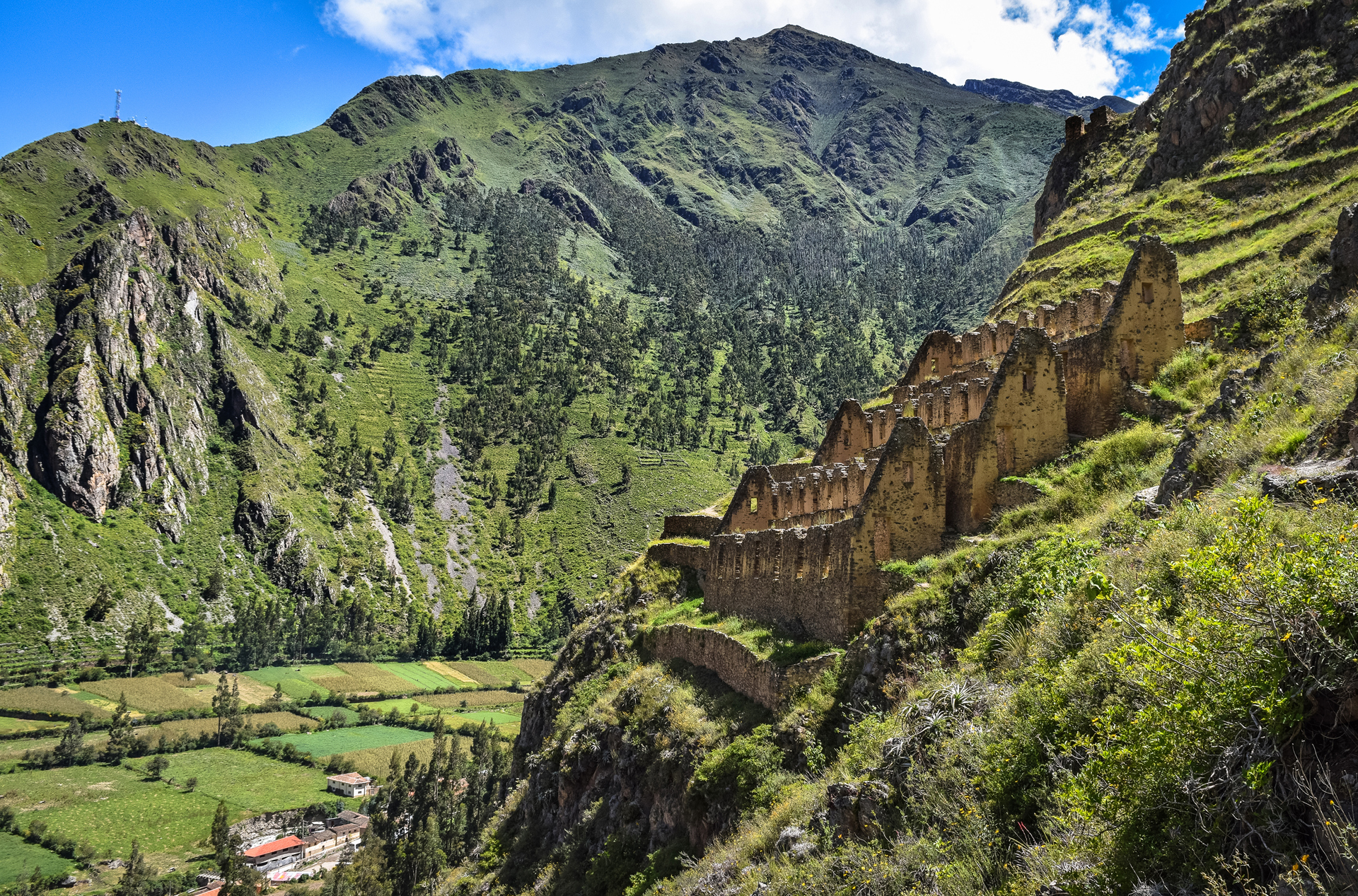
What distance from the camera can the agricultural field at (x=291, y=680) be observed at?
122675 mm

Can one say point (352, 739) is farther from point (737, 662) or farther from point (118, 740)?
point (737, 662)

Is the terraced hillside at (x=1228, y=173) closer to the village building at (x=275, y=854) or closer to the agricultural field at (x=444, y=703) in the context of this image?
the village building at (x=275, y=854)

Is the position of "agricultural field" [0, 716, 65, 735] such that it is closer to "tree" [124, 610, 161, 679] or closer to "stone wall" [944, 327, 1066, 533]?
"tree" [124, 610, 161, 679]

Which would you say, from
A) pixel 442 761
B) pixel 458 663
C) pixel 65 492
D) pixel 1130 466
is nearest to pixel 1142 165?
pixel 1130 466

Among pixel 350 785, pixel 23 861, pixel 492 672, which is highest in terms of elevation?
pixel 492 672

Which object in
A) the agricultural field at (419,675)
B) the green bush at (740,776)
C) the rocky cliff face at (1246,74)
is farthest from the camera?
the agricultural field at (419,675)

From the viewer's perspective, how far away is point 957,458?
72.4 ft

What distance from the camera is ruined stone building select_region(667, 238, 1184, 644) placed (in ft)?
70.0

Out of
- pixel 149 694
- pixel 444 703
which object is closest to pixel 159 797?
pixel 149 694

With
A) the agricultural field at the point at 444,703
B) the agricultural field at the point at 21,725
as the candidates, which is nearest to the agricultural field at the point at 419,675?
the agricultural field at the point at 444,703

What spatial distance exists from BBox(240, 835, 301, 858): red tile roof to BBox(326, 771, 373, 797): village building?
10.0 meters

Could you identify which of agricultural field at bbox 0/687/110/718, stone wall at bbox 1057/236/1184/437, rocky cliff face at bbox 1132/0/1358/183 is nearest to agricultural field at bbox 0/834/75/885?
agricultural field at bbox 0/687/110/718

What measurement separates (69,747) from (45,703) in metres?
13.9

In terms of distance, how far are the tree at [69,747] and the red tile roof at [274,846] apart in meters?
29.5
